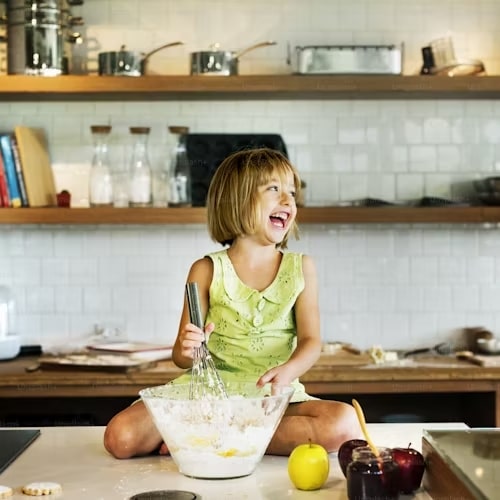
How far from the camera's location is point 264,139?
4801 millimetres

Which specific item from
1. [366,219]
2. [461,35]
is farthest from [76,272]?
[461,35]

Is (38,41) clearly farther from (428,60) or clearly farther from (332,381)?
(332,381)

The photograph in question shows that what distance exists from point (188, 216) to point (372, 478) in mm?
2715

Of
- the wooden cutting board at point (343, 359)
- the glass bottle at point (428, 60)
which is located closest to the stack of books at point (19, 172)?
the wooden cutting board at point (343, 359)

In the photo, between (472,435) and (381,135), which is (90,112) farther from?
(472,435)

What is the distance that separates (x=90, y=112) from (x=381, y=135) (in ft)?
4.45

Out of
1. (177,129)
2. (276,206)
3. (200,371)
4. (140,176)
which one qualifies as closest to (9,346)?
(140,176)

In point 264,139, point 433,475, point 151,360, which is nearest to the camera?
point 433,475

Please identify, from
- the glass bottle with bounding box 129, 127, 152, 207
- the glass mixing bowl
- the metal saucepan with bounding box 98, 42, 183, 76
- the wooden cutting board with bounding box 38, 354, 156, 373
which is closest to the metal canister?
the metal saucepan with bounding box 98, 42, 183, 76

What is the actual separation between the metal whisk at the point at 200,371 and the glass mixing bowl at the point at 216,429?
0.36 ft

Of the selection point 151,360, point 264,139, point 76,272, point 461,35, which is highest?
point 461,35

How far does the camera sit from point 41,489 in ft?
6.88

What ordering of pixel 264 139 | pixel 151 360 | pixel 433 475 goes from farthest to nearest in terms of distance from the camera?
pixel 264 139, pixel 151 360, pixel 433 475

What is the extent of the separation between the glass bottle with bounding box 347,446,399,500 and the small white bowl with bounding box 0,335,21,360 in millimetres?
2853
